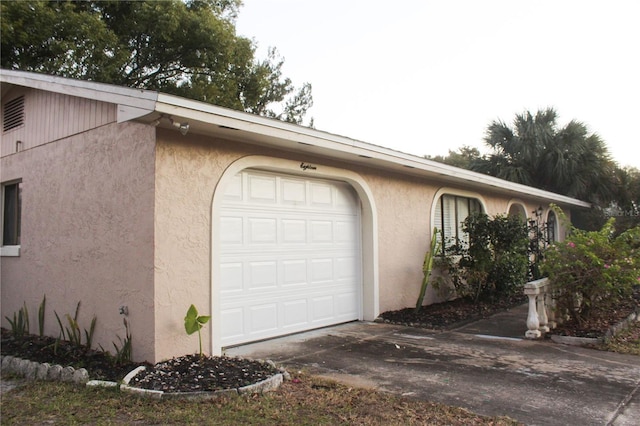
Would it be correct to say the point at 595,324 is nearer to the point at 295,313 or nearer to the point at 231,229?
the point at 295,313

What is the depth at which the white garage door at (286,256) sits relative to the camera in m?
6.34

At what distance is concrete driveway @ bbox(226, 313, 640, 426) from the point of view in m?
3.98

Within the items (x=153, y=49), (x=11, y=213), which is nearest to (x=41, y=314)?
(x=11, y=213)

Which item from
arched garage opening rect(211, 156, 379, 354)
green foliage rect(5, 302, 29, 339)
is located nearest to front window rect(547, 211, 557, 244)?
arched garage opening rect(211, 156, 379, 354)

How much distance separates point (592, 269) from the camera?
658 centimetres

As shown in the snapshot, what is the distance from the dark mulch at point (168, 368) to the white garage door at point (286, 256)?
3.84ft

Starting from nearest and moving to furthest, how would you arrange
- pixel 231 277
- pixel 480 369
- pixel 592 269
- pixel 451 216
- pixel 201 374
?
1. pixel 201 374
2. pixel 480 369
3. pixel 231 277
4. pixel 592 269
5. pixel 451 216

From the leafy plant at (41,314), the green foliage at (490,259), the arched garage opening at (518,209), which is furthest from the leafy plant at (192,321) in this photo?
the arched garage opening at (518,209)

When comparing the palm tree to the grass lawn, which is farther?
the palm tree

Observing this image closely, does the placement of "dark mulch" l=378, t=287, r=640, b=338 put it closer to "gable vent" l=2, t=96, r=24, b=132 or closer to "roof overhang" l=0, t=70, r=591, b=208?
"roof overhang" l=0, t=70, r=591, b=208

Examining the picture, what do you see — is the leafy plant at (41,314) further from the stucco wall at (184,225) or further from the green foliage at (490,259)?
the green foliage at (490,259)

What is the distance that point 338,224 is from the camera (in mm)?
8133

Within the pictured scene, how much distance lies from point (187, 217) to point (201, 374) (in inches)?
72.1

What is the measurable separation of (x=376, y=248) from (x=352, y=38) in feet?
20.5
